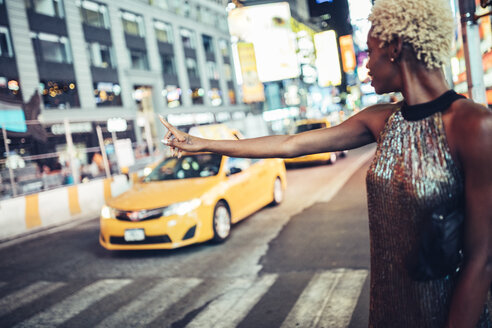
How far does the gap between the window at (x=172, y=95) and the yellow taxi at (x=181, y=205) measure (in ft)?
99.1

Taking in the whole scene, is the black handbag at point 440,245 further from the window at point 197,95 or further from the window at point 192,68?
the window at point 192,68

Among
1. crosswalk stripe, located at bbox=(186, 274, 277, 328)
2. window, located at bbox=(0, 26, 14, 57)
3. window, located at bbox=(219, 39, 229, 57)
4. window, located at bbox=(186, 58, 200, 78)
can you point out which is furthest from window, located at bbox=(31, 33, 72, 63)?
crosswalk stripe, located at bbox=(186, 274, 277, 328)

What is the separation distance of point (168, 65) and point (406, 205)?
3946 cm

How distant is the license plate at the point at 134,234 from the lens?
20.0ft

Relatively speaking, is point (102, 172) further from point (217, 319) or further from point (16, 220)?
point (217, 319)

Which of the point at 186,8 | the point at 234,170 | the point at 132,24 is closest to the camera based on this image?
the point at 234,170

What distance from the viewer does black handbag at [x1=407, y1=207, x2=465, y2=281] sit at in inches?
50.0

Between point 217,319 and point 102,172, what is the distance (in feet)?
37.2

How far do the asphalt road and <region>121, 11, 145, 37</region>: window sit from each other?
28786 millimetres

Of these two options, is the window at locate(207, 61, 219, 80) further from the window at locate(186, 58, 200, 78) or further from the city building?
the window at locate(186, 58, 200, 78)

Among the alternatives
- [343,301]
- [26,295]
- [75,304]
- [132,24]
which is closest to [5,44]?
[132,24]

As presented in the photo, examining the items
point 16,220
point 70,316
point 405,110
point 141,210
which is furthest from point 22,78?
point 405,110

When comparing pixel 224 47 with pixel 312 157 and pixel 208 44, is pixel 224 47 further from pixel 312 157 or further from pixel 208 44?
pixel 312 157

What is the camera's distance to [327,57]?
1177 inches
